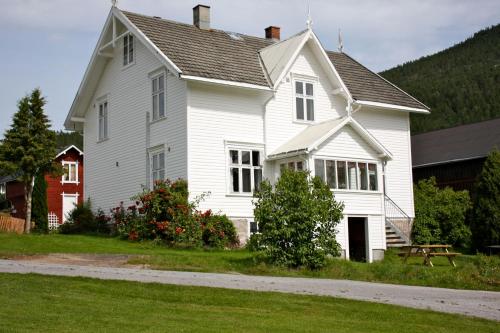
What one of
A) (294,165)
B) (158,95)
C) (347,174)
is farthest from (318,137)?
(158,95)

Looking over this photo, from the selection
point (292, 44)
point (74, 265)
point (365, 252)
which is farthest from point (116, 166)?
point (74, 265)

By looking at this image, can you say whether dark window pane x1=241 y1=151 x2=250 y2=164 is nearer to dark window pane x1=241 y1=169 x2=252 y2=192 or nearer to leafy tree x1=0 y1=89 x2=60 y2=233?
dark window pane x1=241 y1=169 x2=252 y2=192

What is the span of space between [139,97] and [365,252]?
37.4 ft

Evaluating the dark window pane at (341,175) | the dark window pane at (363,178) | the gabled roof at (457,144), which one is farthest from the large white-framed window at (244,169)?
the gabled roof at (457,144)

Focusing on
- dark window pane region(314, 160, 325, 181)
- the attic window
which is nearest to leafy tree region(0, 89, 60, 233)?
the attic window

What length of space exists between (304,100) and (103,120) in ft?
31.1

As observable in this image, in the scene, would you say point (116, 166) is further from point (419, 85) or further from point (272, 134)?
point (419, 85)

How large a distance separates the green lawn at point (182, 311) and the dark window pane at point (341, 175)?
14.7 m

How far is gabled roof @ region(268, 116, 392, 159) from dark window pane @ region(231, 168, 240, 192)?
1.63 metres

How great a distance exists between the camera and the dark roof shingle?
2658cm

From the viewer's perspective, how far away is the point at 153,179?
28.1 meters

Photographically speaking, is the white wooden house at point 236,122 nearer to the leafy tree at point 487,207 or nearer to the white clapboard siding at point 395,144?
the white clapboard siding at point 395,144

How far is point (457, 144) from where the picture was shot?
45188 millimetres

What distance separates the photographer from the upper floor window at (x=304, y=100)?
2958cm
